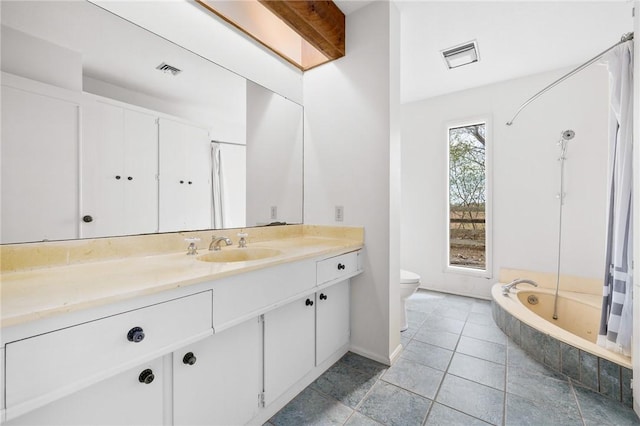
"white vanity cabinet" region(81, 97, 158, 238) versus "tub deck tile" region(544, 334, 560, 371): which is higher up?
"white vanity cabinet" region(81, 97, 158, 238)

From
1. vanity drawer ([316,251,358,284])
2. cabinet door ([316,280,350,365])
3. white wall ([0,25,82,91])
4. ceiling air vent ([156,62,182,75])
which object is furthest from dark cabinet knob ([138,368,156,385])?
ceiling air vent ([156,62,182,75])

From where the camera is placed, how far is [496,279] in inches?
115

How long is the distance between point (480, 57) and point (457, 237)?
6.32 ft

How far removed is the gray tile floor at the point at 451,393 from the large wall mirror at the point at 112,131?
1198mm

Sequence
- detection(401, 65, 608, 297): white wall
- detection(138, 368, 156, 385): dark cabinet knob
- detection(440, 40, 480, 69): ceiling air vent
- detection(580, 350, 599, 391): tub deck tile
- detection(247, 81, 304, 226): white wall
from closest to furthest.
Result: detection(138, 368, 156, 385): dark cabinet knob < detection(580, 350, 599, 391): tub deck tile < detection(247, 81, 304, 226): white wall < detection(440, 40, 480, 69): ceiling air vent < detection(401, 65, 608, 297): white wall

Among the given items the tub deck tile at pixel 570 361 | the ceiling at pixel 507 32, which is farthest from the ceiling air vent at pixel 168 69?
the tub deck tile at pixel 570 361

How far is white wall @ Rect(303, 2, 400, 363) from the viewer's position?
1.78 metres

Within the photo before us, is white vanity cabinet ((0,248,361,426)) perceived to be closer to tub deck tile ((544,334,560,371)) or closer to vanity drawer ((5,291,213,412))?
vanity drawer ((5,291,213,412))

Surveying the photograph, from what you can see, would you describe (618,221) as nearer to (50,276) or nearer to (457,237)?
(457,237)

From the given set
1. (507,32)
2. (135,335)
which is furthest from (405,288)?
(507,32)

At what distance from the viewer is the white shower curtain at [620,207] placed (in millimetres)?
1455

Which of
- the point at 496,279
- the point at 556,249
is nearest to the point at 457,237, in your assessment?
the point at 496,279

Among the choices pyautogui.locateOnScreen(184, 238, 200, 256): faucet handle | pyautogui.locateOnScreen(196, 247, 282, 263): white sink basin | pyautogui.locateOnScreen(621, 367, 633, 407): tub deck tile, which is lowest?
pyautogui.locateOnScreen(621, 367, 633, 407): tub deck tile

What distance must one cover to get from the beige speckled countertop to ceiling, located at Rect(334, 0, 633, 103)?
6.16 ft
